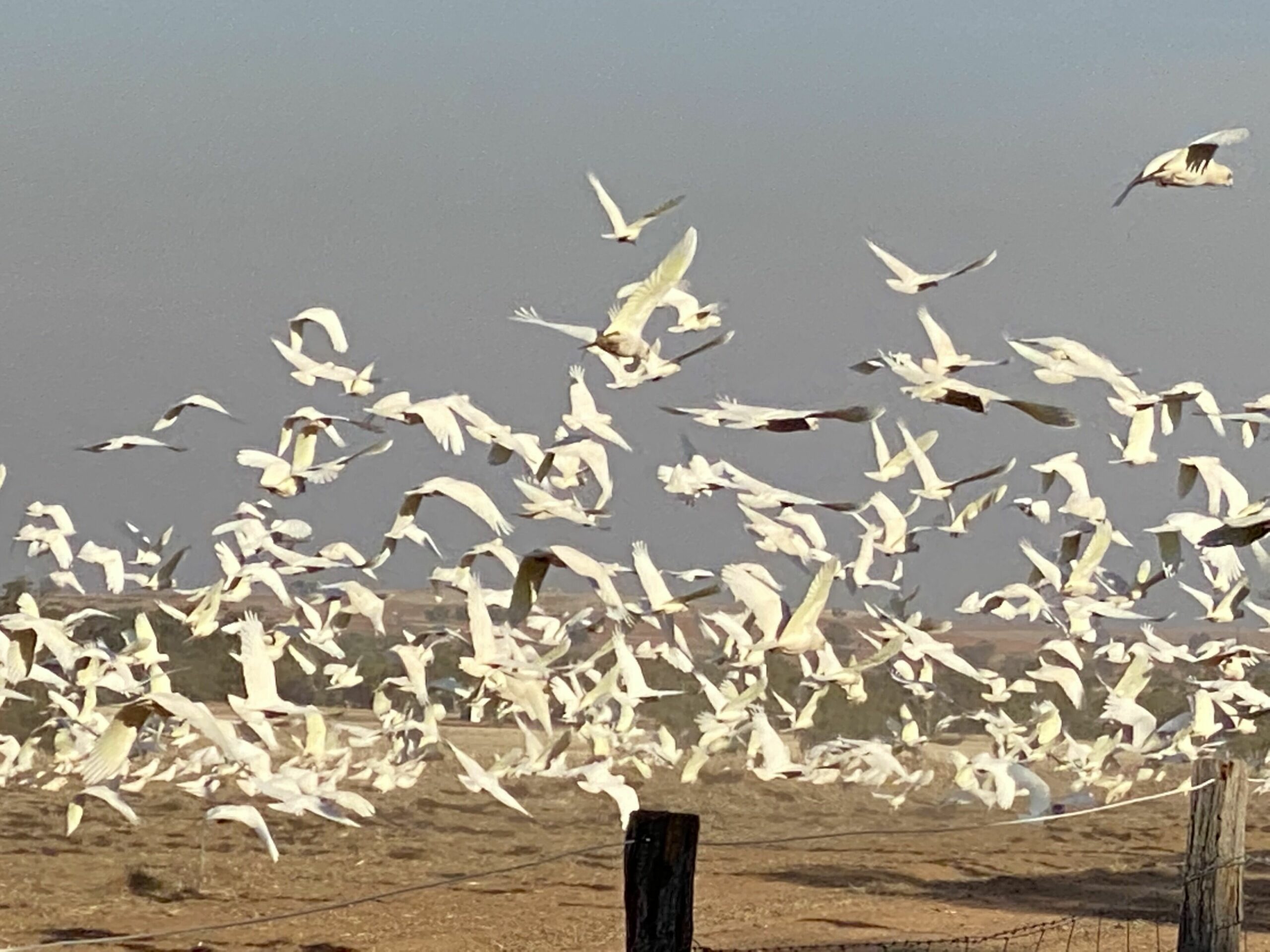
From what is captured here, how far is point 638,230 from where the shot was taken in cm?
980

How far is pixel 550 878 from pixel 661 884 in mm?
11217

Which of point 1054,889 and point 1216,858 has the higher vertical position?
point 1054,889

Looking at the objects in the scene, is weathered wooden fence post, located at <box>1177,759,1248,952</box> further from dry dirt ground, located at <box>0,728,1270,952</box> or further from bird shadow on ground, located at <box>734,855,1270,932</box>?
bird shadow on ground, located at <box>734,855,1270,932</box>

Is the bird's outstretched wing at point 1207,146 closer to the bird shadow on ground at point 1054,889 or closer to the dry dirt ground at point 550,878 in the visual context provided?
the dry dirt ground at point 550,878

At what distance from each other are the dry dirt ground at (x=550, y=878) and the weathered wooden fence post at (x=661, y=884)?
A: 9.19 feet

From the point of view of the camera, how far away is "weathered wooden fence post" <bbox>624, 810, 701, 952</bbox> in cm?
Result: 564

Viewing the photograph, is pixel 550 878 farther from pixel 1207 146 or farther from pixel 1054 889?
pixel 1207 146

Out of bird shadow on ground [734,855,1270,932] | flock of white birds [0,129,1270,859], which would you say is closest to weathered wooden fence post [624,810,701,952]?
flock of white birds [0,129,1270,859]

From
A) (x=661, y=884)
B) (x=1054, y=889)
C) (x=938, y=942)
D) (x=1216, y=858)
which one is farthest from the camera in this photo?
(x=1054, y=889)

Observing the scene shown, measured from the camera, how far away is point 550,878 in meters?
16.6

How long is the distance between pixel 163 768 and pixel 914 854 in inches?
472

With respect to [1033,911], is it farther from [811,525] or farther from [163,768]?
[163,768]

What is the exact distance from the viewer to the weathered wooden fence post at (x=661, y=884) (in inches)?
222

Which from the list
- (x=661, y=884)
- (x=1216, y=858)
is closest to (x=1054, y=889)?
(x=1216, y=858)
